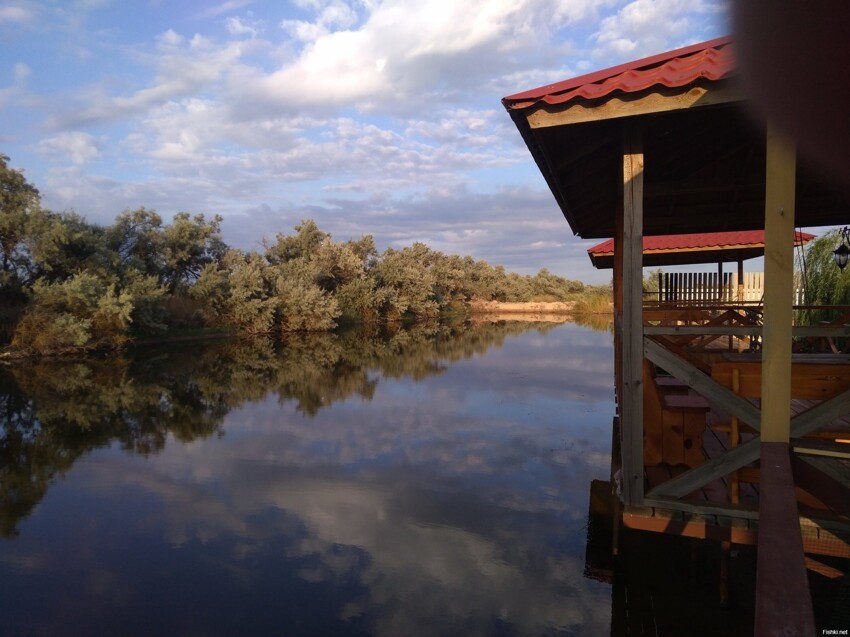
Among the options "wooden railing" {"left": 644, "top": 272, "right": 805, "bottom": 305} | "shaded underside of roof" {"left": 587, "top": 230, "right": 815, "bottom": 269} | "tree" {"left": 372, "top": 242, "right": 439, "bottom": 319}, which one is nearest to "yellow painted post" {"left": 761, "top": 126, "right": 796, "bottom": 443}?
"shaded underside of roof" {"left": 587, "top": 230, "right": 815, "bottom": 269}

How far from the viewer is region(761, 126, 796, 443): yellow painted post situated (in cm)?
231

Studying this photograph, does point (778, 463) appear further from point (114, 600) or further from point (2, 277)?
point (2, 277)

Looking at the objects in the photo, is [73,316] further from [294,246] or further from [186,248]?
[294,246]

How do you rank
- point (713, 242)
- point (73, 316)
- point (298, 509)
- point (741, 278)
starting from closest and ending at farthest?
1. point (298, 509)
2. point (713, 242)
3. point (741, 278)
4. point (73, 316)

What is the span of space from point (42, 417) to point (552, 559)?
10.7 metres

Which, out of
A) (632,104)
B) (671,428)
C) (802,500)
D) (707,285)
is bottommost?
(802,500)

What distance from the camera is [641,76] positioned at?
130 inches

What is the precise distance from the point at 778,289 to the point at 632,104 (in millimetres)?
1426

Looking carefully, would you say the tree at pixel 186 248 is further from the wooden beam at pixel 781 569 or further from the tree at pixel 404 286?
the wooden beam at pixel 781 569

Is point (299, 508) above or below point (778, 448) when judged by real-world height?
below

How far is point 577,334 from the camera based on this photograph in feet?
103

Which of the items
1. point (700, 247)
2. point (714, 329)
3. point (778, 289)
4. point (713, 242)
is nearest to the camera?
point (778, 289)

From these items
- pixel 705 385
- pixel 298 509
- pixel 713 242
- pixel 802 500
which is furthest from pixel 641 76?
pixel 713 242

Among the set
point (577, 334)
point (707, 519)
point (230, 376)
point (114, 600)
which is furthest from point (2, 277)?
point (577, 334)
